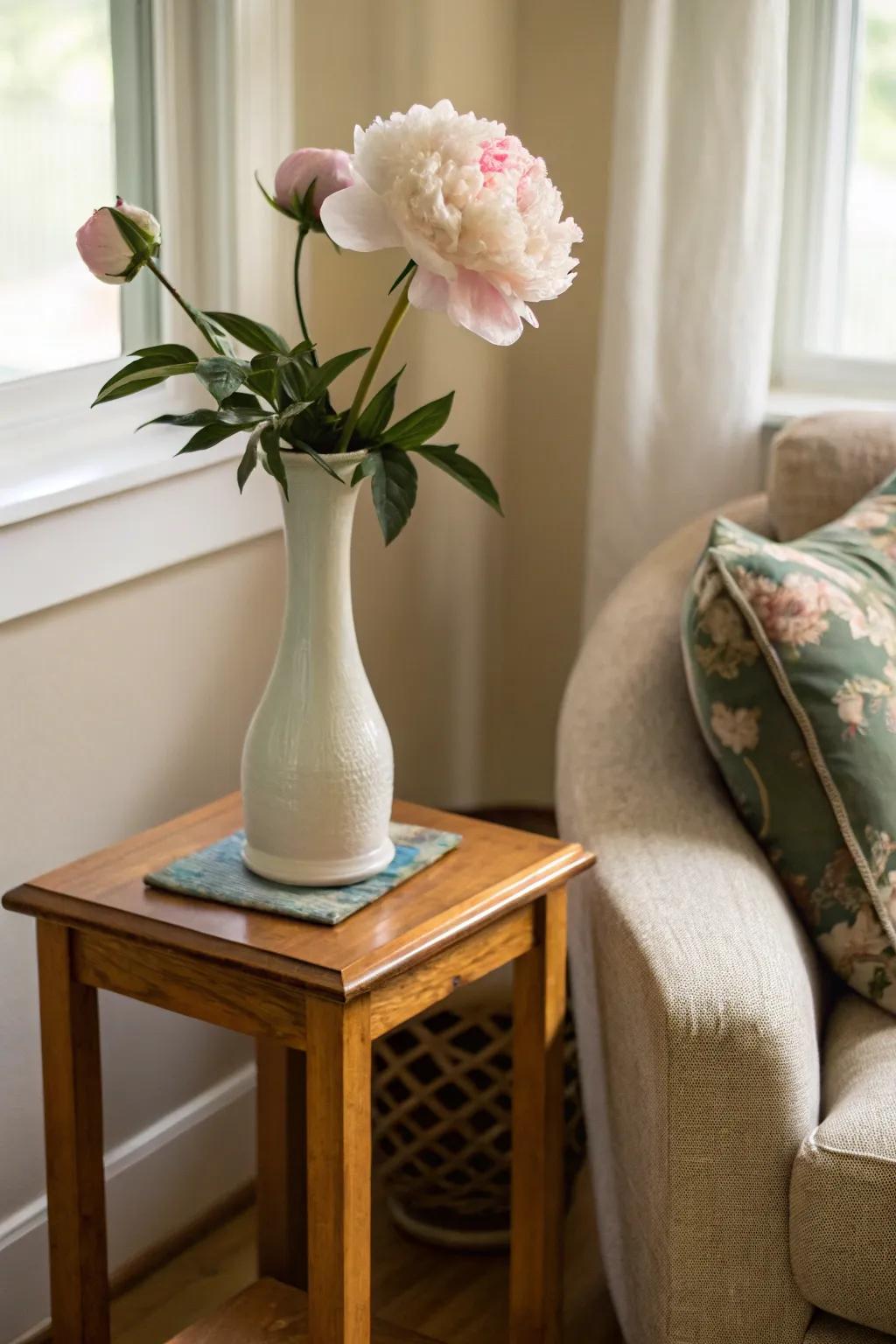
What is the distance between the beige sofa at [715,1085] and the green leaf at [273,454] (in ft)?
1.62

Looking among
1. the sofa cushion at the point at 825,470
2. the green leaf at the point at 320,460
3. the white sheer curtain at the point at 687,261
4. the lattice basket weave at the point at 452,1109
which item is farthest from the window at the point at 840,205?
the green leaf at the point at 320,460

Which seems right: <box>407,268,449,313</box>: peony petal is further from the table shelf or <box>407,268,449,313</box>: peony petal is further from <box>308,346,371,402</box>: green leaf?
the table shelf

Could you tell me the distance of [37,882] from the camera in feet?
4.45

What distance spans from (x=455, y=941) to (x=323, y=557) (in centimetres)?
33

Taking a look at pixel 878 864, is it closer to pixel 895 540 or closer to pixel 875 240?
pixel 895 540

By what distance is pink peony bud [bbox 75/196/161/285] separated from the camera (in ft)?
3.71

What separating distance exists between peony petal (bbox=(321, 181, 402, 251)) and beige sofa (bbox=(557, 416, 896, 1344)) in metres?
0.60

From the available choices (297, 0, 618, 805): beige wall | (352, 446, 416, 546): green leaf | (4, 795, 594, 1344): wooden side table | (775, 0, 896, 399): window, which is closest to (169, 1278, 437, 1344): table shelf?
(4, 795, 594, 1344): wooden side table

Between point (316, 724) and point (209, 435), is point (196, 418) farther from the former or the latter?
point (316, 724)

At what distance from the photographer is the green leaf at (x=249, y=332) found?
122cm

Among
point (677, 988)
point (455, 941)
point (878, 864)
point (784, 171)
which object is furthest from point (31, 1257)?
point (784, 171)

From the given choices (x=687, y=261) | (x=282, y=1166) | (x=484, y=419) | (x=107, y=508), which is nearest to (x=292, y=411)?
(x=107, y=508)

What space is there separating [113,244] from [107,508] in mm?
547

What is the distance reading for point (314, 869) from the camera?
4.27 feet
